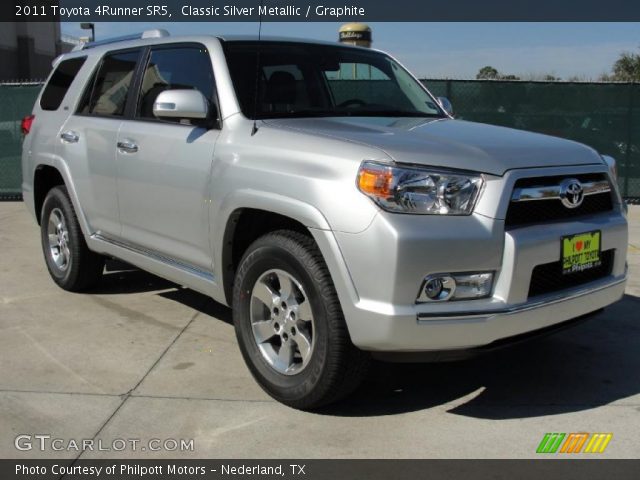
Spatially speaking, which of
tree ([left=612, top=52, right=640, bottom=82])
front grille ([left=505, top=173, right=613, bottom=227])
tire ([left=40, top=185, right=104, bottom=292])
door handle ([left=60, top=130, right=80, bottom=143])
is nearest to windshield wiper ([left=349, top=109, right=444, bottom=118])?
front grille ([left=505, top=173, right=613, bottom=227])

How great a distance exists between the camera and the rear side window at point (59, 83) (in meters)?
5.82

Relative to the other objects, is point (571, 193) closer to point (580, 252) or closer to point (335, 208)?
point (580, 252)

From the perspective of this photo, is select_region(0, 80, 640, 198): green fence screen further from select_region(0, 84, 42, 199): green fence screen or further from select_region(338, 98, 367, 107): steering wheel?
select_region(338, 98, 367, 107): steering wheel

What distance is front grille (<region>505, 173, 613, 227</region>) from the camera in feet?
10.8

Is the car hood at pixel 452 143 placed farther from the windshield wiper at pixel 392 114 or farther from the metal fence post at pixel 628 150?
the metal fence post at pixel 628 150

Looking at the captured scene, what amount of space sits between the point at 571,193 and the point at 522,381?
115cm

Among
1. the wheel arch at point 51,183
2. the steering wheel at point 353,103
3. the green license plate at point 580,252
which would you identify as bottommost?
the wheel arch at point 51,183

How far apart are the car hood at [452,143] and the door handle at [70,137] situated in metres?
2.09

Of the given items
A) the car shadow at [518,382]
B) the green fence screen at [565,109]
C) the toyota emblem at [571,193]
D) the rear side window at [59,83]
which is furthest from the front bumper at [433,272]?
the green fence screen at [565,109]

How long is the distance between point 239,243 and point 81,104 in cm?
230

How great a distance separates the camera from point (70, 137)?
17.8 feet

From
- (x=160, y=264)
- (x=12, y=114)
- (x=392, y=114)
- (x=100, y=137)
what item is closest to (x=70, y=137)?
(x=100, y=137)

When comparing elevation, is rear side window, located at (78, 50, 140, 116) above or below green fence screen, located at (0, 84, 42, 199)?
above

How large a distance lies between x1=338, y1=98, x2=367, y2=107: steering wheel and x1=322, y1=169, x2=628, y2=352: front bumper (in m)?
1.51
